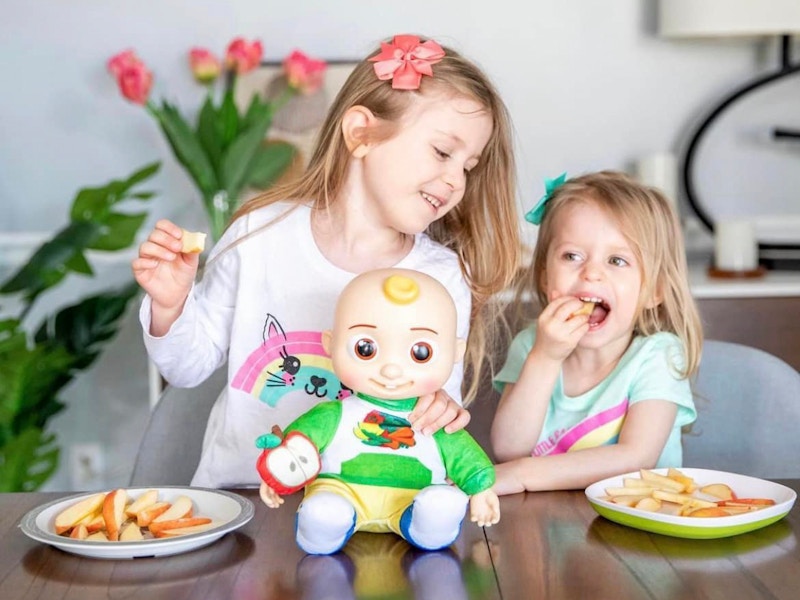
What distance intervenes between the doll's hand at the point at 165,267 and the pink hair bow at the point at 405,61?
0.33 metres

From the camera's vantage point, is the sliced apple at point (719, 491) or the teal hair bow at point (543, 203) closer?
the sliced apple at point (719, 491)

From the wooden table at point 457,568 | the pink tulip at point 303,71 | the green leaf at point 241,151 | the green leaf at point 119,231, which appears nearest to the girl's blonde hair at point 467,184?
the wooden table at point 457,568

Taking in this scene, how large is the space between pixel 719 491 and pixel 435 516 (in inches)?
14.1

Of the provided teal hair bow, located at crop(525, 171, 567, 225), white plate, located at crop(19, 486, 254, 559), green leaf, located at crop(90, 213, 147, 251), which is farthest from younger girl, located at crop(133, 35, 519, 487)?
green leaf, located at crop(90, 213, 147, 251)

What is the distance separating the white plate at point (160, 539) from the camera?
1027 millimetres

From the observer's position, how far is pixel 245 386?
5.05 feet

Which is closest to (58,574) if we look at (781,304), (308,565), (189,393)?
(308,565)

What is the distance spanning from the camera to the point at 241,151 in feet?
8.75

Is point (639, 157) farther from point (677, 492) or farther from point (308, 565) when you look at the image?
point (308, 565)

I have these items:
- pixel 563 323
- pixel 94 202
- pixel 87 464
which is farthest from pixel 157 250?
pixel 87 464

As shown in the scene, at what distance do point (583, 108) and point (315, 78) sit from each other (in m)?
0.67

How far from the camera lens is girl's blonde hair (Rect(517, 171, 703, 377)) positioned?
1585 millimetres

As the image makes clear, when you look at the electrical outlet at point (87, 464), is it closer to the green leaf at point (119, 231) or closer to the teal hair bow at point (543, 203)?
the green leaf at point (119, 231)

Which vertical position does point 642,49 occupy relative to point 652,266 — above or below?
above
